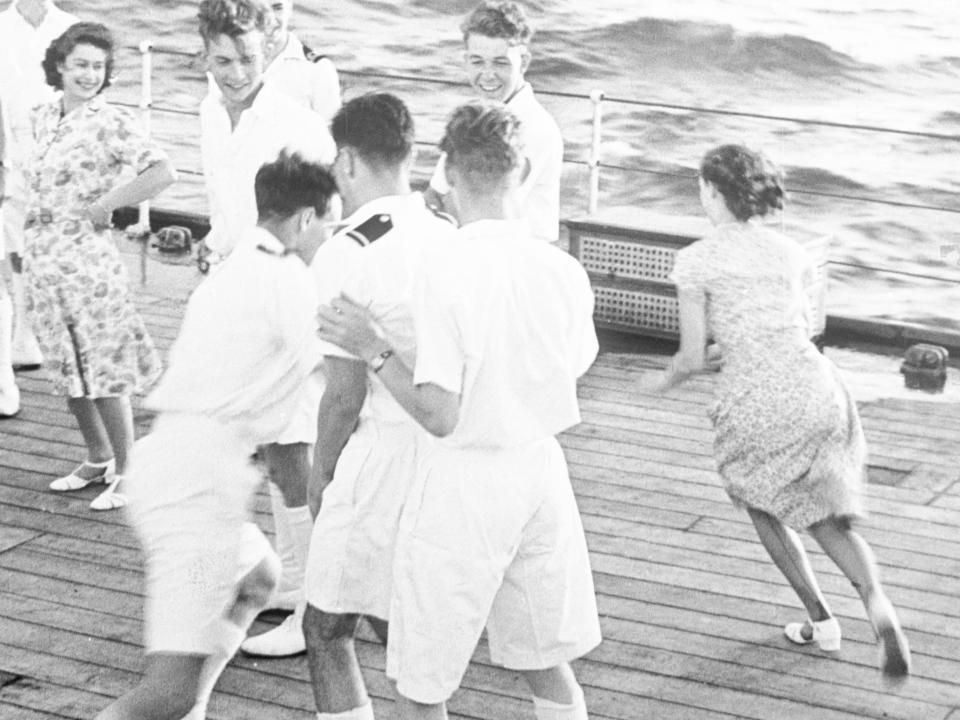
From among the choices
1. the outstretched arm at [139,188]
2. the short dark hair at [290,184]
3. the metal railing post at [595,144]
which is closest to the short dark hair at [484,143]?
the short dark hair at [290,184]

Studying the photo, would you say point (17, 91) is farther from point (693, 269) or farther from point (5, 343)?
point (693, 269)

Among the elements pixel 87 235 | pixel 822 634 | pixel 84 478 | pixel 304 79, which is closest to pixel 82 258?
pixel 87 235

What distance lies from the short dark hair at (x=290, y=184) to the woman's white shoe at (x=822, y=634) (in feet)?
5.60

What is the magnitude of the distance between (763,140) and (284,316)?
609 inches

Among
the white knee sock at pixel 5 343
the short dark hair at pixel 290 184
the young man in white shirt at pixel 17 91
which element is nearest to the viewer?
the short dark hair at pixel 290 184

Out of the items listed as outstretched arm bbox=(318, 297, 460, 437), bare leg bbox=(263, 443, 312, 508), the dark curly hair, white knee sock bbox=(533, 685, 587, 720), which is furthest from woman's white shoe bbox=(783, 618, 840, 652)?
outstretched arm bbox=(318, 297, 460, 437)

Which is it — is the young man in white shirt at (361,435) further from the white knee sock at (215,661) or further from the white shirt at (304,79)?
the white shirt at (304,79)

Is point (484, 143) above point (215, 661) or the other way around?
above

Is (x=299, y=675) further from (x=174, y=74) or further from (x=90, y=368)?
(x=174, y=74)

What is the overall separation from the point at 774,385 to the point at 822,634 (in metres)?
0.66

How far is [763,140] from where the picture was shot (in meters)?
18.2

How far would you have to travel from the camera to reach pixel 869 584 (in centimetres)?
398

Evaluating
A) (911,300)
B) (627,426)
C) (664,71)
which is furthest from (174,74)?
(627,426)

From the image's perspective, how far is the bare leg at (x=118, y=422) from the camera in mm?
5137
